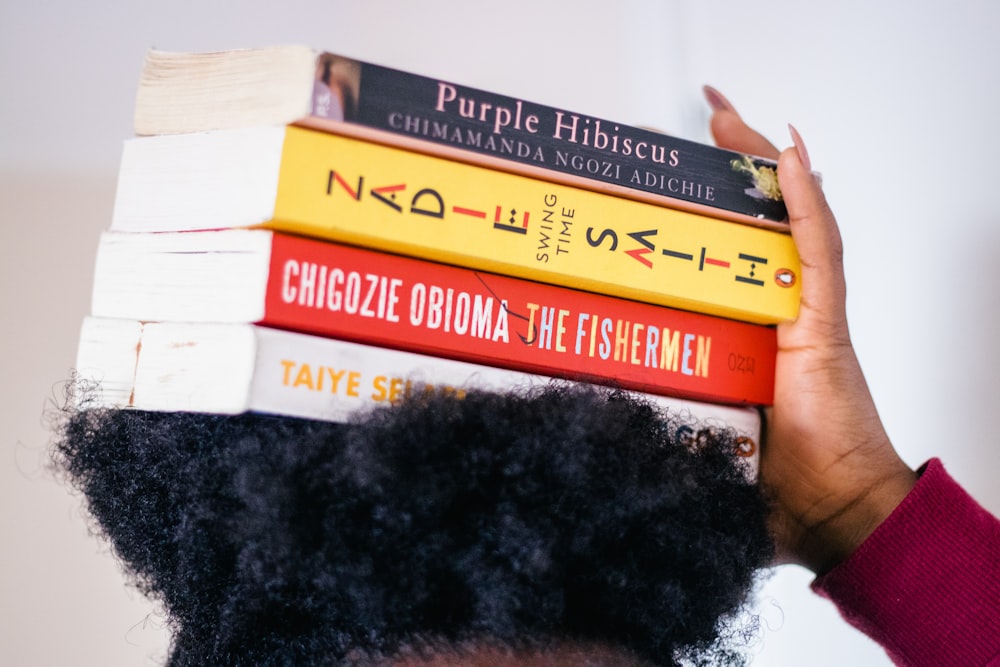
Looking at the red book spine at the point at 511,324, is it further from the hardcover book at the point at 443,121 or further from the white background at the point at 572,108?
the white background at the point at 572,108

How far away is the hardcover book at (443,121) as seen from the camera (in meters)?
0.53

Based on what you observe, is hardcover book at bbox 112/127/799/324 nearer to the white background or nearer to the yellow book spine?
the yellow book spine

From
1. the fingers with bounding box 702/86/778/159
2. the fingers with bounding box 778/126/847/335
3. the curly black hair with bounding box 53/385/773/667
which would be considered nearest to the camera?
the curly black hair with bounding box 53/385/773/667

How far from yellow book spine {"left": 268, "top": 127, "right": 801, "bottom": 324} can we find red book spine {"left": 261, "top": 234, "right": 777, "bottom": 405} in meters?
0.01

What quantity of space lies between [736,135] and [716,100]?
8cm

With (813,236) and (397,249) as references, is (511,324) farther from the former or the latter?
(813,236)

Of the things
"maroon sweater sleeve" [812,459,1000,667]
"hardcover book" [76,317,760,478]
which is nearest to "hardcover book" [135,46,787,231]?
"hardcover book" [76,317,760,478]

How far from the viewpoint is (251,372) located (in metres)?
0.51

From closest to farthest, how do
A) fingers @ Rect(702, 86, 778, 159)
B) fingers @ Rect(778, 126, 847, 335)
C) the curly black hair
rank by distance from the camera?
1. the curly black hair
2. fingers @ Rect(778, 126, 847, 335)
3. fingers @ Rect(702, 86, 778, 159)

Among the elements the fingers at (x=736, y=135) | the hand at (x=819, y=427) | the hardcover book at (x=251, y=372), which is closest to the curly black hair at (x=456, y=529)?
the hardcover book at (x=251, y=372)

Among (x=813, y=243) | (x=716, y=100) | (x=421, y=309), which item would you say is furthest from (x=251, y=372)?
(x=716, y=100)

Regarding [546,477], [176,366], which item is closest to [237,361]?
[176,366]

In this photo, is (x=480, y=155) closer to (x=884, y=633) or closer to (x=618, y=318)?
(x=618, y=318)

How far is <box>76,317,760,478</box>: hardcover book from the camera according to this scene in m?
0.52
